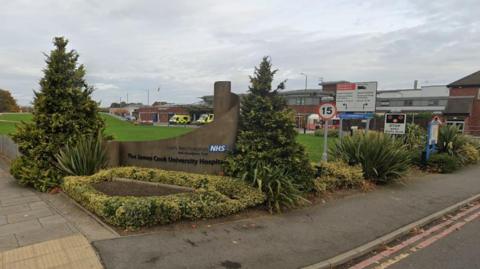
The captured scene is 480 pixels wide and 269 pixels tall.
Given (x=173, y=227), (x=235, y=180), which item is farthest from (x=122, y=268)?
(x=235, y=180)

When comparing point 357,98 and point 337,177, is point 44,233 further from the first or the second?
point 357,98

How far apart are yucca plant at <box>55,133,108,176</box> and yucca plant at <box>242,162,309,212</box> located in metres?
3.75

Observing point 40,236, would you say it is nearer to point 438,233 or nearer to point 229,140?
point 229,140

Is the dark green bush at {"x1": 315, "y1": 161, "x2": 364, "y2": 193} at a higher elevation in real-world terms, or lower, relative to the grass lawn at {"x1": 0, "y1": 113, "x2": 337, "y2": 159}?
higher

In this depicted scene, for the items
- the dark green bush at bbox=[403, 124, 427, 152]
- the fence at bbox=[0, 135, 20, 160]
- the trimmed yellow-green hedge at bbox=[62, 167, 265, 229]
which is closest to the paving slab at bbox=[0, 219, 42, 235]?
the trimmed yellow-green hedge at bbox=[62, 167, 265, 229]

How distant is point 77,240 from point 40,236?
0.67 meters

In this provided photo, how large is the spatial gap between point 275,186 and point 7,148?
43.1 ft

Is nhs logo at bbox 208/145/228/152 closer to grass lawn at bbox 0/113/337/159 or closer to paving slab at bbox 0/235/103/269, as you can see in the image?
grass lawn at bbox 0/113/337/159

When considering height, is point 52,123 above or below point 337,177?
above

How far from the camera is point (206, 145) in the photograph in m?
7.17

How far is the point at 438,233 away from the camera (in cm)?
551

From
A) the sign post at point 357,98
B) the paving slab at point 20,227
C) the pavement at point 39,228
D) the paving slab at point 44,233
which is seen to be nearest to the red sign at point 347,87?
the sign post at point 357,98

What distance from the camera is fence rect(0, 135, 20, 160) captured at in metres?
11.9

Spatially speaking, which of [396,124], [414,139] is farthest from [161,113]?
[396,124]
